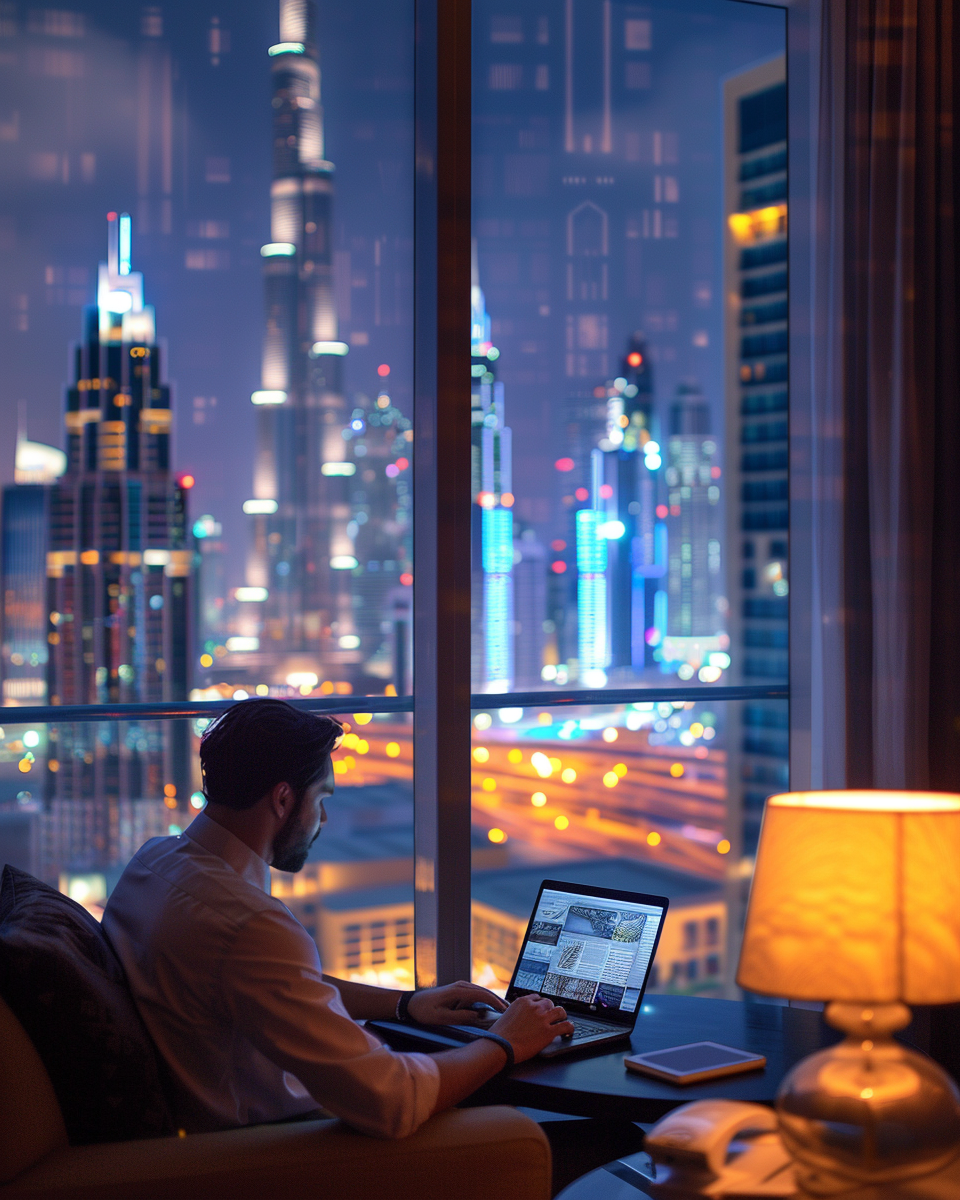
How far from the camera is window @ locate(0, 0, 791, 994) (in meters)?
2.65

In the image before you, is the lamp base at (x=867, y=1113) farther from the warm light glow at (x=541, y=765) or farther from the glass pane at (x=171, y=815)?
the warm light glow at (x=541, y=765)

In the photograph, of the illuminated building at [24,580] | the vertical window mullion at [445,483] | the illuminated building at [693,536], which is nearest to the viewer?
the vertical window mullion at [445,483]

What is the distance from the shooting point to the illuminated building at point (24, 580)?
262cm

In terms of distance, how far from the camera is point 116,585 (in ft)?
8.88

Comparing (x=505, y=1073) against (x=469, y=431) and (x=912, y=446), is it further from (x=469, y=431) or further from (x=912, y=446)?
(x=912, y=446)

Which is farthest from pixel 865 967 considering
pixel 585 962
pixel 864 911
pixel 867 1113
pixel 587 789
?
pixel 587 789

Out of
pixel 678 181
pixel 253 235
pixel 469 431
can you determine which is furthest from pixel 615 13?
pixel 469 431

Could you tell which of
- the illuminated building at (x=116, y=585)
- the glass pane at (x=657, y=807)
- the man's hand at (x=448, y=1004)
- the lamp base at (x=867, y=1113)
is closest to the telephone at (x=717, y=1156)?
the lamp base at (x=867, y=1113)

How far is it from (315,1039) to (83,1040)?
0.30m

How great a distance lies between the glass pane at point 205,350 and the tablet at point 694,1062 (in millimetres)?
1279

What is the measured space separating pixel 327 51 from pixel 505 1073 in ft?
8.02

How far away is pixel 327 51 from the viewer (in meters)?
2.83

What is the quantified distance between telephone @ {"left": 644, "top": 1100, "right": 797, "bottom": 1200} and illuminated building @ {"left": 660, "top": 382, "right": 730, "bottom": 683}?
1.86 m

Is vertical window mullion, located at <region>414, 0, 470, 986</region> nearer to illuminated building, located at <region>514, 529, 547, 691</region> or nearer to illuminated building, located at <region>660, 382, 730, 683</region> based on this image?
illuminated building, located at <region>514, 529, 547, 691</region>
